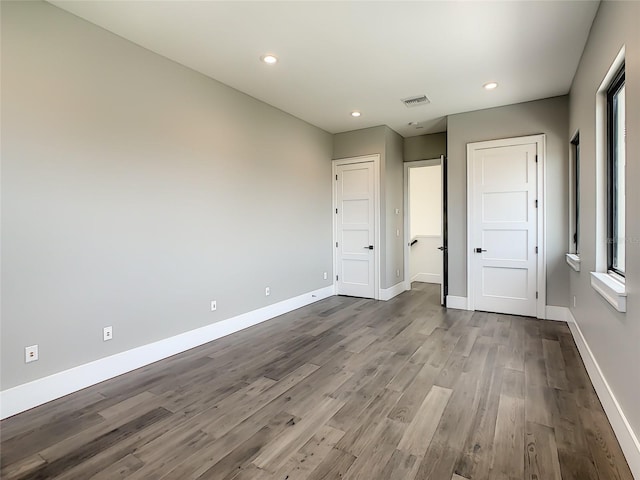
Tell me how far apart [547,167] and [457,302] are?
7.18 feet

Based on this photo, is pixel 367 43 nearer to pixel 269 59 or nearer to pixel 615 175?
pixel 269 59

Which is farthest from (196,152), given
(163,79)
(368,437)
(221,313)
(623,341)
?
(623,341)

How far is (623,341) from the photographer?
75.0 inches

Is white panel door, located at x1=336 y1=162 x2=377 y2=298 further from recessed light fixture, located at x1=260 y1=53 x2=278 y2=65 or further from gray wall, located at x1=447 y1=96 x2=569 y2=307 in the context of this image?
recessed light fixture, located at x1=260 y1=53 x2=278 y2=65

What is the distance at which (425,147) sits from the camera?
6.05 m

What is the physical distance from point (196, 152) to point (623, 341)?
3771mm

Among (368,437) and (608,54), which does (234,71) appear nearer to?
(608,54)

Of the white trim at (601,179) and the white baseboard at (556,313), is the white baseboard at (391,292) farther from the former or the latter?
the white trim at (601,179)

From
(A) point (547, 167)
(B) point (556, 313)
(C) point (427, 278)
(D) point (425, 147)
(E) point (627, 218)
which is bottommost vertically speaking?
(B) point (556, 313)

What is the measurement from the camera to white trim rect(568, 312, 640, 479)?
5.46 ft

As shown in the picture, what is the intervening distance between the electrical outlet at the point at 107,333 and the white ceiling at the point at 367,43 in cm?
249

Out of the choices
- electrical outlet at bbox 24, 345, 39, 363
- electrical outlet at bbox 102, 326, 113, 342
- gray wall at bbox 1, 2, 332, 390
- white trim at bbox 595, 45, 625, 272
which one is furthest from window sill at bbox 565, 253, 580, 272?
electrical outlet at bbox 24, 345, 39, 363

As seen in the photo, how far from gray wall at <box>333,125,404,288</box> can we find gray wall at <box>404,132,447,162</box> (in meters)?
0.21

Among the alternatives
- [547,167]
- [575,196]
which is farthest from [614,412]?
[547,167]
